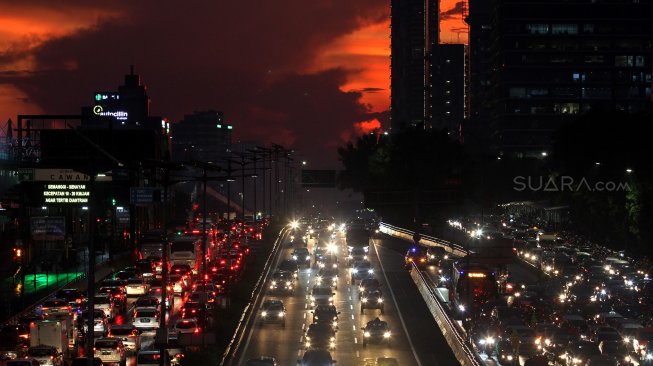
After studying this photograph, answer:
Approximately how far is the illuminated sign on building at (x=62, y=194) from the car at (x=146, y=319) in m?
16.6

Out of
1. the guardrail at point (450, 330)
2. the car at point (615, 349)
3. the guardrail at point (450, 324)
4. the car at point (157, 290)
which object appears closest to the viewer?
the guardrail at point (450, 330)

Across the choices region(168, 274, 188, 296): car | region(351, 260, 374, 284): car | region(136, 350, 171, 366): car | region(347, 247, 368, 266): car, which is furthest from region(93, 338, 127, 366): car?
region(347, 247, 368, 266): car

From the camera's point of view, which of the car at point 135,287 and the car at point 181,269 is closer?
the car at point 135,287

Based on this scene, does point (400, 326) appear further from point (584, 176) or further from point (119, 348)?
point (584, 176)

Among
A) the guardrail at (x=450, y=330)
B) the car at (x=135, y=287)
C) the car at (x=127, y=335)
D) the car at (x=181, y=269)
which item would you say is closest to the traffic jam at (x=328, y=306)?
the guardrail at (x=450, y=330)

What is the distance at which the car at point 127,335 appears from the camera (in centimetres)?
4859

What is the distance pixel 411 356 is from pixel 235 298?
21054 mm

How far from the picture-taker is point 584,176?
413 feet

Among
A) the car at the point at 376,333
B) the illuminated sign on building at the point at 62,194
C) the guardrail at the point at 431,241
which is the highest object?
the illuminated sign on building at the point at 62,194

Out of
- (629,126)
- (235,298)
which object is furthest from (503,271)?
(629,126)

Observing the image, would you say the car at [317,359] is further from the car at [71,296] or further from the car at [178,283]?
the car at [178,283]

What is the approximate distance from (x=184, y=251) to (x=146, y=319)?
2586 centimetres

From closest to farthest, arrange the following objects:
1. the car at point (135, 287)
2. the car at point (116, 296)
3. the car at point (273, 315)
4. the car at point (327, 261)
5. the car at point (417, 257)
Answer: the car at point (273, 315), the car at point (116, 296), the car at point (135, 287), the car at point (417, 257), the car at point (327, 261)

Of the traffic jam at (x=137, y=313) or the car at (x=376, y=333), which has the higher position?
the traffic jam at (x=137, y=313)
